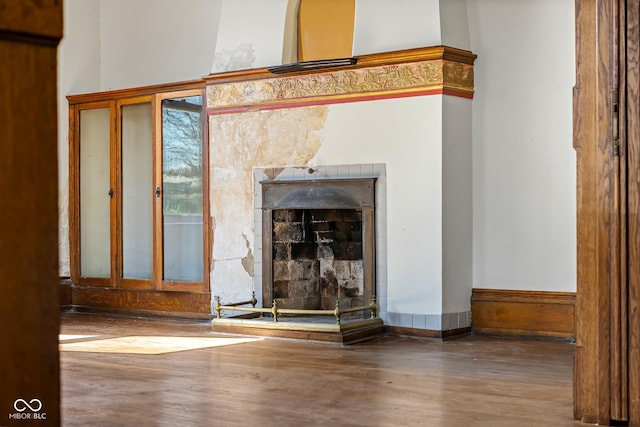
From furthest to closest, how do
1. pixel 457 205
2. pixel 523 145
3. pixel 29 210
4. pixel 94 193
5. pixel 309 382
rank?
pixel 94 193, pixel 457 205, pixel 523 145, pixel 309 382, pixel 29 210

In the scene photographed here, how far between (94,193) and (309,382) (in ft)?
14.6

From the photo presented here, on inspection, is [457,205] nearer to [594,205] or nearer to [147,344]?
[147,344]

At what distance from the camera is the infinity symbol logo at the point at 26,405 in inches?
39.6

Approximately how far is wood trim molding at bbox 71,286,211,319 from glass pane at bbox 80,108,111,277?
0.21 meters

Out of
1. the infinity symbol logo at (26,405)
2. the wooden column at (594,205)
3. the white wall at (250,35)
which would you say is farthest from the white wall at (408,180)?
the infinity symbol logo at (26,405)

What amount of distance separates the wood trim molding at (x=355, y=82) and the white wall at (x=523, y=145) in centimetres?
26

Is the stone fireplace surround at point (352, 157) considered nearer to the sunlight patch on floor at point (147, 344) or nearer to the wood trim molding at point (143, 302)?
the wood trim molding at point (143, 302)

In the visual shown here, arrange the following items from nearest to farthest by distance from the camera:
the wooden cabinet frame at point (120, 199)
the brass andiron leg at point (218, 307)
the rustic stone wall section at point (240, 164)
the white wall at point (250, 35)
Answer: the brass andiron leg at point (218, 307), the rustic stone wall section at point (240, 164), the white wall at point (250, 35), the wooden cabinet frame at point (120, 199)

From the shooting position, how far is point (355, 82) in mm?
6438

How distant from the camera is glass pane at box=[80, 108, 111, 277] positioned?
812cm

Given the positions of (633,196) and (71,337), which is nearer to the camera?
(633,196)

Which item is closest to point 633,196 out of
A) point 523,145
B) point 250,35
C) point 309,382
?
point 309,382

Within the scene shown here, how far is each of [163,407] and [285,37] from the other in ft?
12.5

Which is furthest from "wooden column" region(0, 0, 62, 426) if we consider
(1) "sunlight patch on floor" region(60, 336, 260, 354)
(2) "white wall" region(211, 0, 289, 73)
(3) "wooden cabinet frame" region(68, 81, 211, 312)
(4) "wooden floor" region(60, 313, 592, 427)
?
(3) "wooden cabinet frame" region(68, 81, 211, 312)
